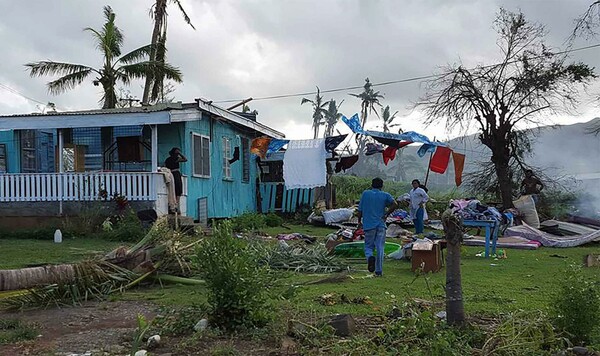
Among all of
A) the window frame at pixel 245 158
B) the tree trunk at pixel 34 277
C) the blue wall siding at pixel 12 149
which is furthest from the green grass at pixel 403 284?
the window frame at pixel 245 158

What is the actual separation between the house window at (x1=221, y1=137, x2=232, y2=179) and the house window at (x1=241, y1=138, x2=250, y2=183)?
1.25 metres

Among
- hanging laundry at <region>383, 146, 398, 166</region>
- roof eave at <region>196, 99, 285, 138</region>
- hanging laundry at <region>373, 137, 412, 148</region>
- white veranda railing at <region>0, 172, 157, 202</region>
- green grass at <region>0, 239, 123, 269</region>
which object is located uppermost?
roof eave at <region>196, 99, 285, 138</region>

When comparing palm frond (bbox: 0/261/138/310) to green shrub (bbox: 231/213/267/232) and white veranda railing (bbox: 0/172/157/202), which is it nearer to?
white veranda railing (bbox: 0/172/157/202)

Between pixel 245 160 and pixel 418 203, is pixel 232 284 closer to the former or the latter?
pixel 418 203

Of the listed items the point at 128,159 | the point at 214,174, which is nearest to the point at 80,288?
the point at 128,159

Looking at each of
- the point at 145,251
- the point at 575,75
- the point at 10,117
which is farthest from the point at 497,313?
the point at 575,75

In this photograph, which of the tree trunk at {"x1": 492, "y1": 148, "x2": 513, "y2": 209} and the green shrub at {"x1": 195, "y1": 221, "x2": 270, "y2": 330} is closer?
the green shrub at {"x1": 195, "y1": 221, "x2": 270, "y2": 330}

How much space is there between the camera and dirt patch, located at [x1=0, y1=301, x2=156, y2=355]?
524 cm

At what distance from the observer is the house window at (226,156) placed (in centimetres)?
1948

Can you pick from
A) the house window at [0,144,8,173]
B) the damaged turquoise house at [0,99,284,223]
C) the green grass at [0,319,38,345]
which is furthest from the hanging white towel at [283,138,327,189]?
the green grass at [0,319,38,345]

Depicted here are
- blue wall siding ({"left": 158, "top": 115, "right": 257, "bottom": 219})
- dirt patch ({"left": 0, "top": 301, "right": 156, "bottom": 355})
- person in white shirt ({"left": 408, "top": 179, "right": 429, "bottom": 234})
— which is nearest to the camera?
dirt patch ({"left": 0, "top": 301, "right": 156, "bottom": 355})

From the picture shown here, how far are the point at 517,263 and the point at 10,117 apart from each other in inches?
499

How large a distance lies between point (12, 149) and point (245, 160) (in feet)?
25.0

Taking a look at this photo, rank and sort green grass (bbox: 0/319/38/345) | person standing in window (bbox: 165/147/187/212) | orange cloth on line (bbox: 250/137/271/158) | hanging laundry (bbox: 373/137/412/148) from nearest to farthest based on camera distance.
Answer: green grass (bbox: 0/319/38/345), person standing in window (bbox: 165/147/187/212), hanging laundry (bbox: 373/137/412/148), orange cloth on line (bbox: 250/137/271/158)
